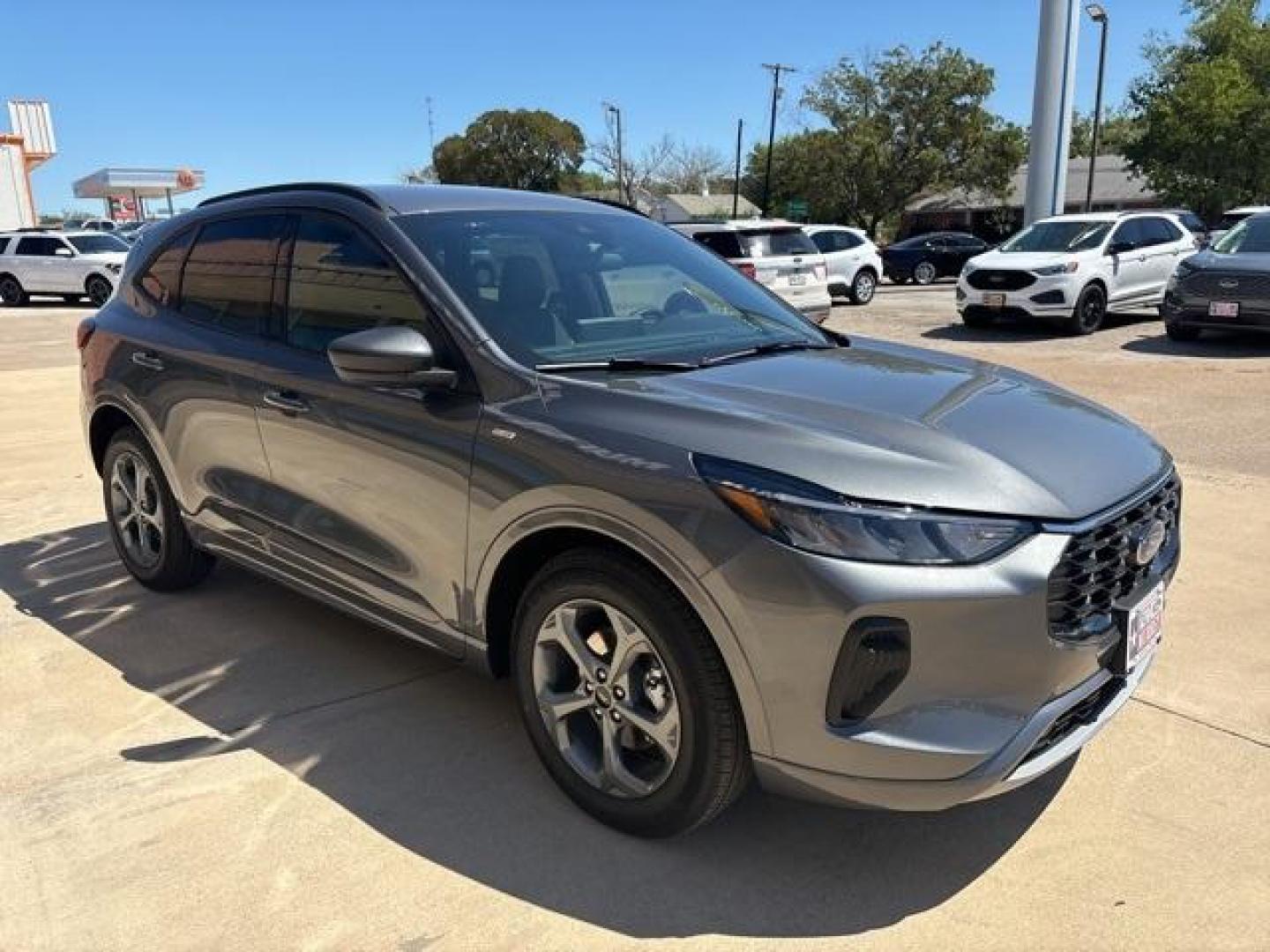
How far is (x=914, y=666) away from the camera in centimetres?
222

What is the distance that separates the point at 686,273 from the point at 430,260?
103 cm

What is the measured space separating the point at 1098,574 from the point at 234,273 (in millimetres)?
3192

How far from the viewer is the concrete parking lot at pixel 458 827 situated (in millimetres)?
2457

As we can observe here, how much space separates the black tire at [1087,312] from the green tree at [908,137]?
35.9 meters

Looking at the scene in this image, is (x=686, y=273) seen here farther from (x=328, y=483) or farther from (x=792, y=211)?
(x=792, y=211)

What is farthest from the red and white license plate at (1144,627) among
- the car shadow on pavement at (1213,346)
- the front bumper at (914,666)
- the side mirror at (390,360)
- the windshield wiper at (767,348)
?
the car shadow on pavement at (1213,346)

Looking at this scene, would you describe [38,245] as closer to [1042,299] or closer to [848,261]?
[848,261]

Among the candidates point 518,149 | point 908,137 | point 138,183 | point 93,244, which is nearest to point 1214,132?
point 908,137

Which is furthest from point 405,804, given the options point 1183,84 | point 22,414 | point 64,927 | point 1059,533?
point 1183,84

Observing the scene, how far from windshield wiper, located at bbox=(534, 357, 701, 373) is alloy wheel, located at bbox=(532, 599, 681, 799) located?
68 cm

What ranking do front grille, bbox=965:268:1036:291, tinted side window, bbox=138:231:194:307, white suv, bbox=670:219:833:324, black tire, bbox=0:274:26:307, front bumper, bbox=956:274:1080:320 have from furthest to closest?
1. black tire, bbox=0:274:26:307
2. white suv, bbox=670:219:833:324
3. front grille, bbox=965:268:1036:291
4. front bumper, bbox=956:274:1080:320
5. tinted side window, bbox=138:231:194:307

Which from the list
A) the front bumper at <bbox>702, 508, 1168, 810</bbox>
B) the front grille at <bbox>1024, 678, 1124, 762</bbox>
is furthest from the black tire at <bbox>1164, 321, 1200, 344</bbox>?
the front bumper at <bbox>702, 508, 1168, 810</bbox>

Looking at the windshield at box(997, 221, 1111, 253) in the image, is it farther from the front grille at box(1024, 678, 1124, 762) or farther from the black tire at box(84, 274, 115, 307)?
the black tire at box(84, 274, 115, 307)

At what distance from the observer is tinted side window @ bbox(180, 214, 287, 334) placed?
375 cm
